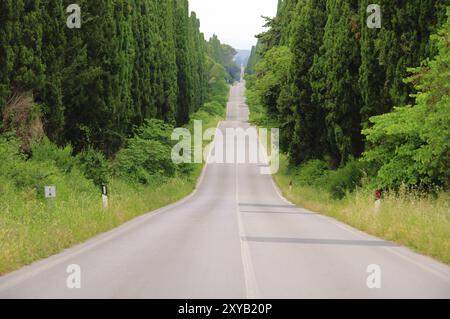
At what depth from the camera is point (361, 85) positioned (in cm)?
2797

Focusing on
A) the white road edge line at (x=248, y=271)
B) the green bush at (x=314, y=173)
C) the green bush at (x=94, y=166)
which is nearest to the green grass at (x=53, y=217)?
the green bush at (x=94, y=166)

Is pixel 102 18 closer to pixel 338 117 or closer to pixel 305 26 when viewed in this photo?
pixel 338 117

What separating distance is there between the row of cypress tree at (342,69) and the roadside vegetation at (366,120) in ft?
0.18

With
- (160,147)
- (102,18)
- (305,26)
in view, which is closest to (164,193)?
(160,147)

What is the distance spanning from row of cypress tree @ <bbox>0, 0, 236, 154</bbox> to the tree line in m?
10.0

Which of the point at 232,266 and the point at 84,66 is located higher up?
the point at 84,66

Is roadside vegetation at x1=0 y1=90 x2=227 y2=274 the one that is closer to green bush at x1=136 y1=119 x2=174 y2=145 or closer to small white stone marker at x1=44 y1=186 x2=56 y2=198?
green bush at x1=136 y1=119 x2=174 y2=145

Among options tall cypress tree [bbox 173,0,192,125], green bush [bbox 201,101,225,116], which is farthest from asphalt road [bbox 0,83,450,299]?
green bush [bbox 201,101,225,116]

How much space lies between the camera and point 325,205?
92.2 feet

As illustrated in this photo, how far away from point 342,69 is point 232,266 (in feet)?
74.4

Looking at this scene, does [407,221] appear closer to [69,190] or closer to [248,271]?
[248,271]

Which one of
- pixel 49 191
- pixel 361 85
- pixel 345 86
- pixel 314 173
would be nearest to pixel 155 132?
pixel 314 173

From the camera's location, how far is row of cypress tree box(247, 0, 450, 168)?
23.8 metres
